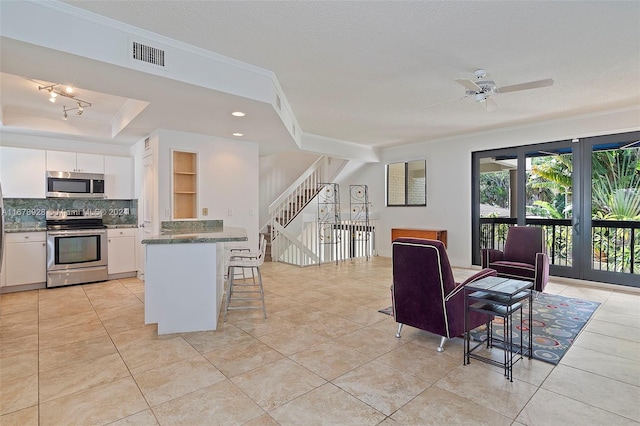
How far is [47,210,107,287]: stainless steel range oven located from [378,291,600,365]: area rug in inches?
185

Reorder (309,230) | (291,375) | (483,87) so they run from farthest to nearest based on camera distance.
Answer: (309,230) → (483,87) → (291,375)

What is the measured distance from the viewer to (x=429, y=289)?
289cm

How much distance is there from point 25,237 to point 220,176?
2.98 metres

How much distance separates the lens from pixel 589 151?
529cm

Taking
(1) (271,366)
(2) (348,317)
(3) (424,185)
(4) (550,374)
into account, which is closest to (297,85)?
(2) (348,317)

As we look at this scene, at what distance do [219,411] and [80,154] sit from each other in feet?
17.3

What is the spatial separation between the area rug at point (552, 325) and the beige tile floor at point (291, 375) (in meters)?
0.12

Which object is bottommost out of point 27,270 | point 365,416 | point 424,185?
point 365,416

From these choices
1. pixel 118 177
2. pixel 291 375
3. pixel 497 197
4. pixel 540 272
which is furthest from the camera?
pixel 497 197

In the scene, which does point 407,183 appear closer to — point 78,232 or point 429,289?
point 429,289

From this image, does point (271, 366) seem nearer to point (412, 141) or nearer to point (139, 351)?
point (139, 351)

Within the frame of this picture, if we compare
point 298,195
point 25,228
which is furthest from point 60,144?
point 298,195

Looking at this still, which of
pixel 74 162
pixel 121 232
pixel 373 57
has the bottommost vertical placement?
pixel 121 232

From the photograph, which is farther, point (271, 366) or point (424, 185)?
point (424, 185)
